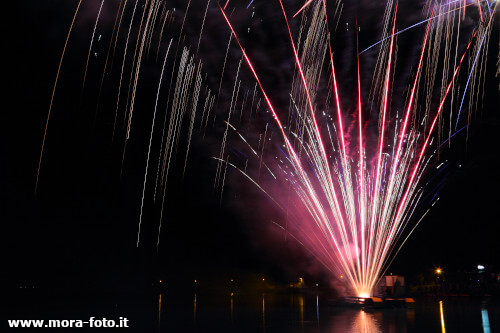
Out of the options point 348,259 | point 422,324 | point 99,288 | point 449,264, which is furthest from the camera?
point 99,288

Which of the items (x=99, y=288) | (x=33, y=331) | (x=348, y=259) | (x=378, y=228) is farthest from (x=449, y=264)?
(x=99, y=288)

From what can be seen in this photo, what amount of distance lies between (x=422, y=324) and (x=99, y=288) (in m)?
63.4

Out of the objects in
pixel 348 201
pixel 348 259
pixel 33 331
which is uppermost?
pixel 348 201

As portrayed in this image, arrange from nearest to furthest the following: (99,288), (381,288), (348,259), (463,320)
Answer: (463,320) < (348,259) < (381,288) < (99,288)

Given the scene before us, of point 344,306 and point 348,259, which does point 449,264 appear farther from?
point 348,259

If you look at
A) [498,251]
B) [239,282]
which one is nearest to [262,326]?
[498,251]

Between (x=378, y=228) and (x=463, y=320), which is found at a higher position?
(x=378, y=228)

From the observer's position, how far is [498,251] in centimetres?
4631

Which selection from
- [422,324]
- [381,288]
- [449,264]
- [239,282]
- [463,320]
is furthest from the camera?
[239,282]

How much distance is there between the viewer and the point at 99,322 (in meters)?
19.7

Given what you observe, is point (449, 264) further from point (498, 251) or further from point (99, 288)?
point (99, 288)

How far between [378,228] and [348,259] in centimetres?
438

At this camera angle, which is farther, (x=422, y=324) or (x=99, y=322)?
(x=99, y=322)

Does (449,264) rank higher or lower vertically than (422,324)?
higher
